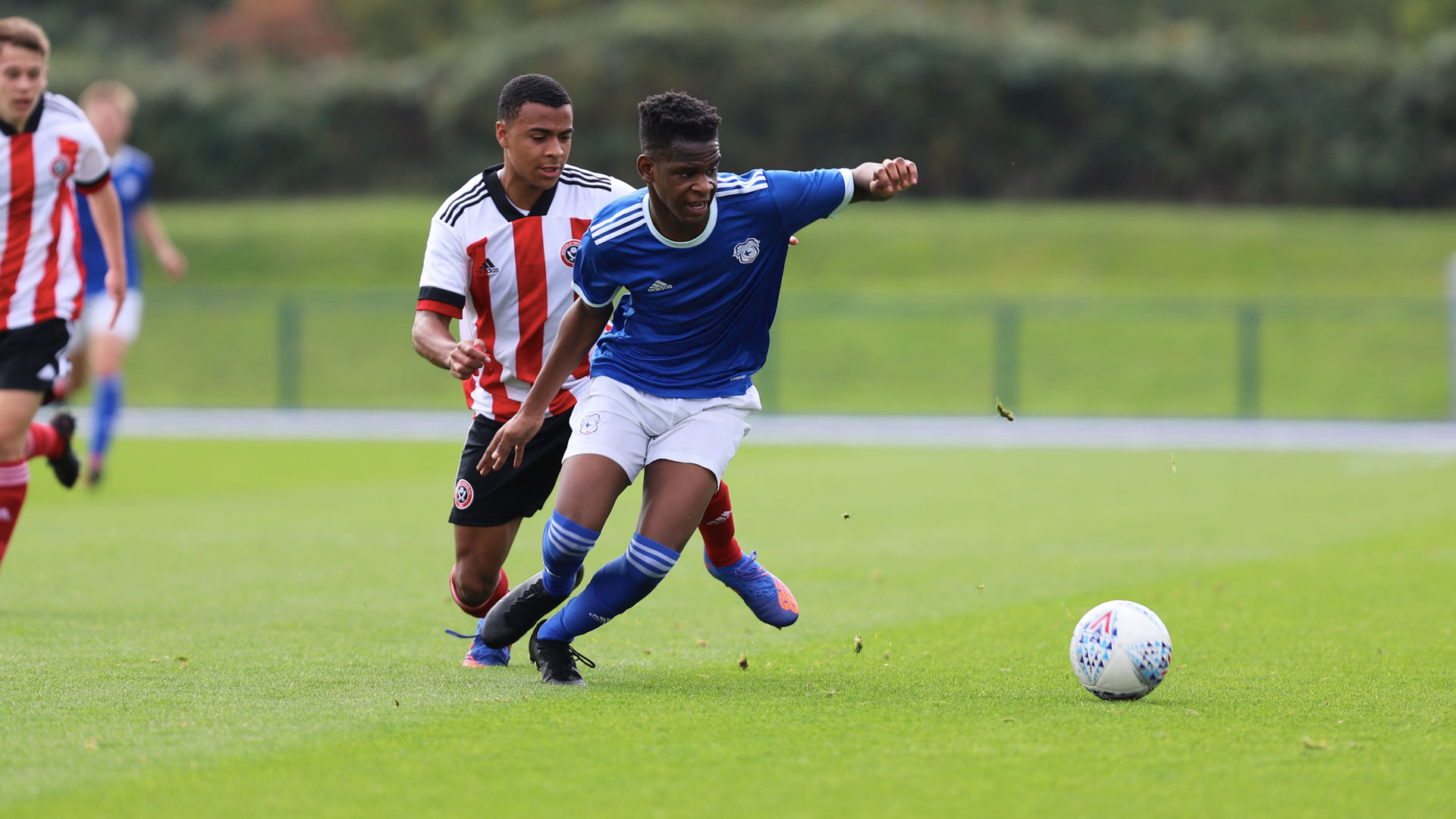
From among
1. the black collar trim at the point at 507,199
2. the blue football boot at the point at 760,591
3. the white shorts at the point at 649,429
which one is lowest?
the blue football boot at the point at 760,591

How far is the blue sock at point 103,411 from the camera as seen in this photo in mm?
12346

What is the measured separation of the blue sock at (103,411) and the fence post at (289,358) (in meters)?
12.3

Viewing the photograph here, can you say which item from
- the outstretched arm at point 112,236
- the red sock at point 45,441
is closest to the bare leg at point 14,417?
the outstretched arm at point 112,236

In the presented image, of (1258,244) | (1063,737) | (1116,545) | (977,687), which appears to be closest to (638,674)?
(977,687)

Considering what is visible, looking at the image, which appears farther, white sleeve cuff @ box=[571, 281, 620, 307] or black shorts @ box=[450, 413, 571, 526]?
black shorts @ box=[450, 413, 571, 526]

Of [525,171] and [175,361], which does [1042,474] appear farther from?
[175,361]

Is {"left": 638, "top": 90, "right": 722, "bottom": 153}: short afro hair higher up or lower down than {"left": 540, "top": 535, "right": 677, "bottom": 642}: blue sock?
higher up

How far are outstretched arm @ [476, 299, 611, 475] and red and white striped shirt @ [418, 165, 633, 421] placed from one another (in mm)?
488

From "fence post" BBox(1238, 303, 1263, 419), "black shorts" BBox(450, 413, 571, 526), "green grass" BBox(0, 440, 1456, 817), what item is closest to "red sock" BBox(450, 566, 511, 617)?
"green grass" BBox(0, 440, 1456, 817)

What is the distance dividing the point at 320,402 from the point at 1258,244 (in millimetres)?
17108

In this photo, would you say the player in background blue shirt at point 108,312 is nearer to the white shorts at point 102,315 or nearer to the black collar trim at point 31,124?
the white shorts at point 102,315

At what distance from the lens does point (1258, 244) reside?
3069 cm

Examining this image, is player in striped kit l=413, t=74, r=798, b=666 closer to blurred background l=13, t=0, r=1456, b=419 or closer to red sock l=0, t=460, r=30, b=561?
red sock l=0, t=460, r=30, b=561

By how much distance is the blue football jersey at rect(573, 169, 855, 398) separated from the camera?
5.36m
